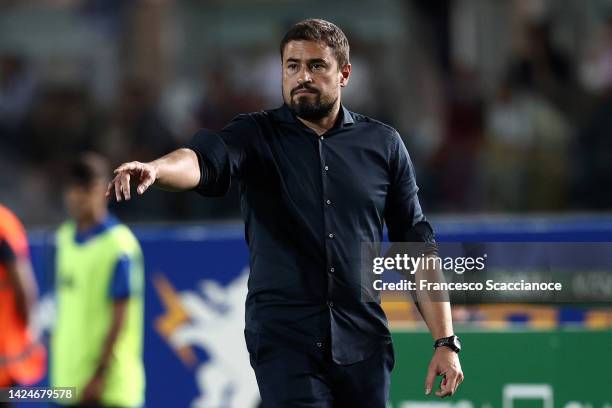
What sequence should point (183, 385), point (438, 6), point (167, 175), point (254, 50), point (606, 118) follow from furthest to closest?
point (254, 50) → point (438, 6) → point (606, 118) → point (183, 385) → point (167, 175)

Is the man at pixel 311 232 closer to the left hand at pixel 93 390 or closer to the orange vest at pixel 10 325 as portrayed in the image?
the orange vest at pixel 10 325

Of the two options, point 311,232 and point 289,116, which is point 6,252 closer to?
point 289,116

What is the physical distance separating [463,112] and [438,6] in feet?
6.11

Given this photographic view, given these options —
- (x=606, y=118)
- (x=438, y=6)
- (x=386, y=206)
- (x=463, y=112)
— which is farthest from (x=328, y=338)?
(x=438, y=6)

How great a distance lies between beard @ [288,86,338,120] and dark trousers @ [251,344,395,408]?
36.3 inches

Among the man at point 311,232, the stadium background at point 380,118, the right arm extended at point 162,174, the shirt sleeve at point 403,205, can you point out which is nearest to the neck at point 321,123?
the man at point 311,232

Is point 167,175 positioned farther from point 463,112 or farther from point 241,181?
point 463,112

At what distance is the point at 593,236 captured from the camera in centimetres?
817

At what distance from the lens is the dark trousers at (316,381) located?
486 centimetres

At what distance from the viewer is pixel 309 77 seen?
16.2 feet

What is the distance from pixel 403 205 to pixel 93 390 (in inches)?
161

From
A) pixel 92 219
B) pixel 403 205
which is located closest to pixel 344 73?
pixel 403 205

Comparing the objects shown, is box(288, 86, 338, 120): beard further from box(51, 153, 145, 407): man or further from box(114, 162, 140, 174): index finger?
box(51, 153, 145, 407): man

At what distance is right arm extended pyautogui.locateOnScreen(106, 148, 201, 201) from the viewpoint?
13.9 feet
